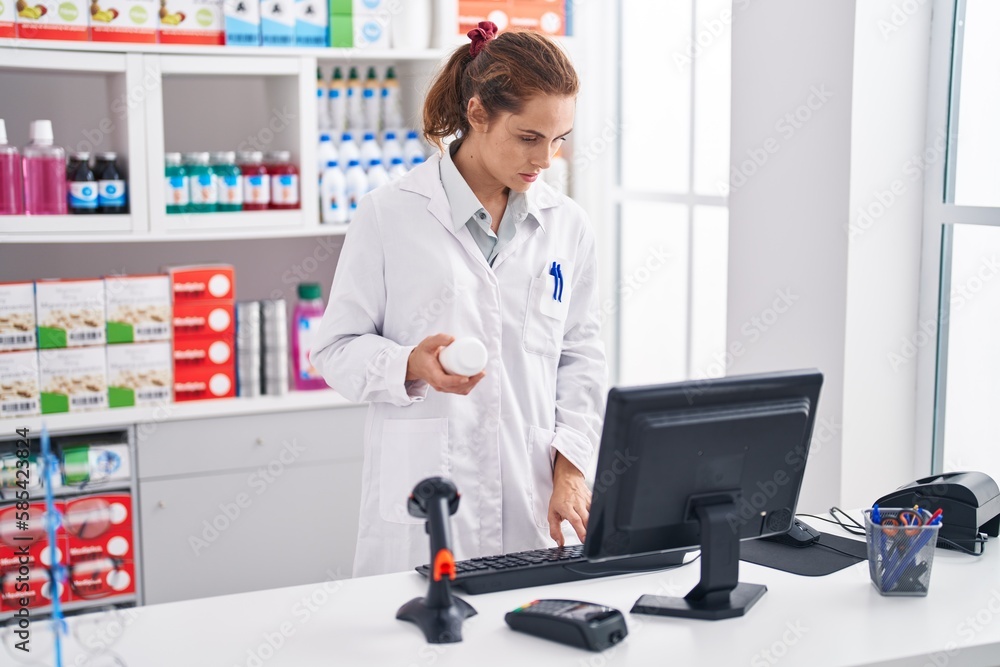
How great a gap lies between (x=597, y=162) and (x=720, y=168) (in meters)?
0.63

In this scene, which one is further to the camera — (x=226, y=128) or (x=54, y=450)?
(x=226, y=128)

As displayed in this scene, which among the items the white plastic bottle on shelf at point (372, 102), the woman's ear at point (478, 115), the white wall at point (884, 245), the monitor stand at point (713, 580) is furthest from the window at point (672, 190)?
the monitor stand at point (713, 580)

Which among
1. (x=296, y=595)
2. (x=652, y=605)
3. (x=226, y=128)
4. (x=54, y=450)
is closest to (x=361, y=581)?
(x=296, y=595)

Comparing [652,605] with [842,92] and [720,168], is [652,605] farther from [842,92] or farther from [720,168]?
[720,168]

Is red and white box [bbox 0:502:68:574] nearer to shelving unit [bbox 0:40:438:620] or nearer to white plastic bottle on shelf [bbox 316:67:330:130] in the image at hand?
shelving unit [bbox 0:40:438:620]

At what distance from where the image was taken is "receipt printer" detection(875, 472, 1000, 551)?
168 centimetres

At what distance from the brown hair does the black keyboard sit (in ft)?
2.49

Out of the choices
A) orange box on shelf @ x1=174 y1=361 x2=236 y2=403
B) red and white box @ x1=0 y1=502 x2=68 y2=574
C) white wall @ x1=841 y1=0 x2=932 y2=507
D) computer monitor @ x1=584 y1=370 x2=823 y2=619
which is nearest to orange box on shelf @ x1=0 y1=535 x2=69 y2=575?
red and white box @ x1=0 y1=502 x2=68 y2=574

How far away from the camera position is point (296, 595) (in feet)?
5.00

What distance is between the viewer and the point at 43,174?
2.80 metres

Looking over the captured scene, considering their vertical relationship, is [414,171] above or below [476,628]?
above

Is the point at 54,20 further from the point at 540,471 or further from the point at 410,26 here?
the point at 540,471

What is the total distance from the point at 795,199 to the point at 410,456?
45.1 inches

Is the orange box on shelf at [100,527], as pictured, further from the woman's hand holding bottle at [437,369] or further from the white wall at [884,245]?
the white wall at [884,245]
